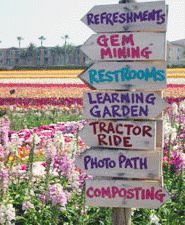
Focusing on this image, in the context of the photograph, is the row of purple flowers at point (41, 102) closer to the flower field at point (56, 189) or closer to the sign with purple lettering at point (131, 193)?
the flower field at point (56, 189)

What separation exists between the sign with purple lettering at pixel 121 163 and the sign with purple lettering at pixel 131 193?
0.06 metres

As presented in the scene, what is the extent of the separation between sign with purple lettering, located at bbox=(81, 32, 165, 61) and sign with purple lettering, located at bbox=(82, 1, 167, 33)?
2.1 inches

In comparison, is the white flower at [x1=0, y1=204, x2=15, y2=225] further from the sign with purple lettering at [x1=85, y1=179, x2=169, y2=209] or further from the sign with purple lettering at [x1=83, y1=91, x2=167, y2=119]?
the sign with purple lettering at [x1=83, y1=91, x2=167, y2=119]

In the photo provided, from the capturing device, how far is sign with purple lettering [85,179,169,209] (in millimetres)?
4508

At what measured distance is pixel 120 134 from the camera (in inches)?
178

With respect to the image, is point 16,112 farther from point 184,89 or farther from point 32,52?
point 32,52

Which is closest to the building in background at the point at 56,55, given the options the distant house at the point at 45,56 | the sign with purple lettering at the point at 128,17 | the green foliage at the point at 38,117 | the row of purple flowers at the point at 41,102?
the distant house at the point at 45,56

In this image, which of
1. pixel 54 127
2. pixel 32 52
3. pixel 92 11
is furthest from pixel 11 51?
pixel 92 11

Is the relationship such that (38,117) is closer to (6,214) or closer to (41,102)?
(41,102)

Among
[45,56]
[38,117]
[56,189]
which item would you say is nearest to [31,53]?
[45,56]

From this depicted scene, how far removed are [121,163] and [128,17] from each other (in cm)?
105

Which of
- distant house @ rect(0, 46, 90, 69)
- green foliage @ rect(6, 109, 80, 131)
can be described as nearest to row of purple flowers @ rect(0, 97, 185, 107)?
green foliage @ rect(6, 109, 80, 131)

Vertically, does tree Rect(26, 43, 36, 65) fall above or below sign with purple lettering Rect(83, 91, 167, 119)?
above

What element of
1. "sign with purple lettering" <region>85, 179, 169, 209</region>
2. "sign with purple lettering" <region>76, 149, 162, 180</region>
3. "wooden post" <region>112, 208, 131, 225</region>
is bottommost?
"wooden post" <region>112, 208, 131, 225</region>
